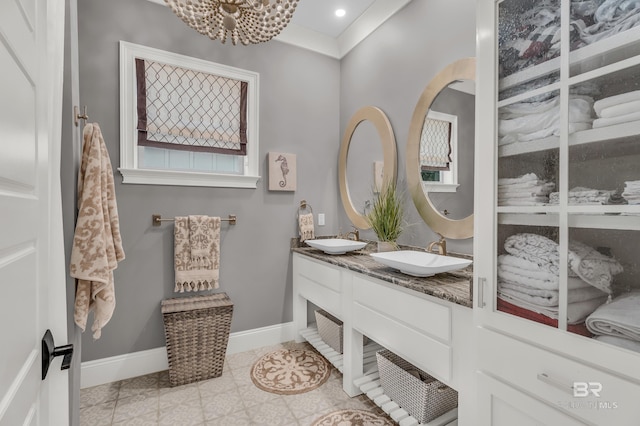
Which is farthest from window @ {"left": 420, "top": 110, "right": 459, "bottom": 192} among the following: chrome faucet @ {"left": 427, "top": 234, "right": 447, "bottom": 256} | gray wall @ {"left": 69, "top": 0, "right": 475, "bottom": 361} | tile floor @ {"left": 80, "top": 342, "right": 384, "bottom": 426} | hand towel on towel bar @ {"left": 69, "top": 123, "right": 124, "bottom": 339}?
hand towel on towel bar @ {"left": 69, "top": 123, "right": 124, "bottom": 339}

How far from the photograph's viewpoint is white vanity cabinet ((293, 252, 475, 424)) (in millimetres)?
1226

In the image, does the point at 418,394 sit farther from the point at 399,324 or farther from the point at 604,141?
the point at 604,141

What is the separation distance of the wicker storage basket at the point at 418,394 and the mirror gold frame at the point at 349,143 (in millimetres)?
1202

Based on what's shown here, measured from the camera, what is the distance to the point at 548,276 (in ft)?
3.09

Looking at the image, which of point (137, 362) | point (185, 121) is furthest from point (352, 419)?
point (185, 121)

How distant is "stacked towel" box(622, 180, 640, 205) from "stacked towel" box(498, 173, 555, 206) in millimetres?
174

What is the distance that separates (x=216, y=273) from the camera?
7.81 ft

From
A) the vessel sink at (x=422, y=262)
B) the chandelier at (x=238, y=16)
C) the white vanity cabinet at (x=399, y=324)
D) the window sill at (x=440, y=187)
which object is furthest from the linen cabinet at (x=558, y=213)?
the chandelier at (x=238, y=16)

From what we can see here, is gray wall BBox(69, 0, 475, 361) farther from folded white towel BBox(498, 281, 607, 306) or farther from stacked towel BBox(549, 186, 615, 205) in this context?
stacked towel BBox(549, 186, 615, 205)

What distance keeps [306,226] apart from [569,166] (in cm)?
211

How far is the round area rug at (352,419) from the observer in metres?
1.69

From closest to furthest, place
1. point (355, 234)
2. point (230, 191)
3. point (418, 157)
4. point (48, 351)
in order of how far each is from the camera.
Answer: point (48, 351)
point (418, 157)
point (230, 191)
point (355, 234)

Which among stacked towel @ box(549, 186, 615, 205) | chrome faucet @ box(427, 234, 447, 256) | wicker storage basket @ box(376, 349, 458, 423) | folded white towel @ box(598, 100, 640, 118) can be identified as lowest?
wicker storage basket @ box(376, 349, 458, 423)

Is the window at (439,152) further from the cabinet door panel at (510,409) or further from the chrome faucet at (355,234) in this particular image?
the cabinet door panel at (510,409)
